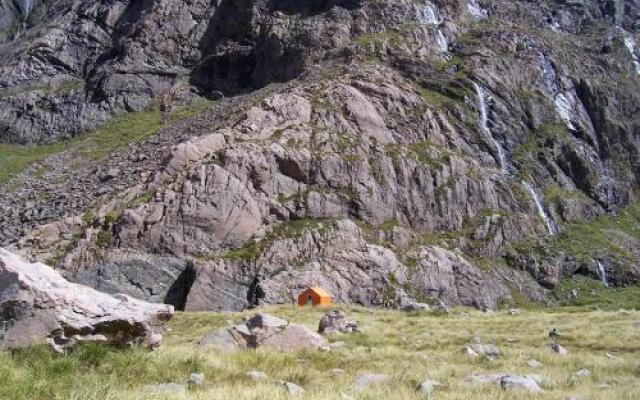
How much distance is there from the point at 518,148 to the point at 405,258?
117ft

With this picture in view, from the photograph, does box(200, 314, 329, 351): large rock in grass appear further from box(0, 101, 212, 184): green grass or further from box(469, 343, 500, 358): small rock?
box(0, 101, 212, 184): green grass

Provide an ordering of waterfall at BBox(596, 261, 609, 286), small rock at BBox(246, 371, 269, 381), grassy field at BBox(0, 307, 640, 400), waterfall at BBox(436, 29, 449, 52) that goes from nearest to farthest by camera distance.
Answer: grassy field at BBox(0, 307, 640, 400)
small rock at BBox(246, 371, 269, 381)
waterfall at BBox(596, 261, 609, 286)
waterfall at BBox(436, 29, 449, 52)

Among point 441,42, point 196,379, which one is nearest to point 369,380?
point 196,379

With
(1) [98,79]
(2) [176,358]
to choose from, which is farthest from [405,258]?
(1) [98,79]

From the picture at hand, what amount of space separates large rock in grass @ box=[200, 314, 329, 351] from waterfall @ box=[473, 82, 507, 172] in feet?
225

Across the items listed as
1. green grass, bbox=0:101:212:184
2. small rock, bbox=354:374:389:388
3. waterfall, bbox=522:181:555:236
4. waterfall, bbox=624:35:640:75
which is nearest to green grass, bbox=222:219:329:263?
waterfall, bbox=522:181:555:236

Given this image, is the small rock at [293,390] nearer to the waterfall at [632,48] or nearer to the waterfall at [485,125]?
the waterfall at [485,125]

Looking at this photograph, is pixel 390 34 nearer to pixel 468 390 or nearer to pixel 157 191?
pixel 157 191

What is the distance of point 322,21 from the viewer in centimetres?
10106

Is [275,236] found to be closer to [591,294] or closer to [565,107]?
[591,294]

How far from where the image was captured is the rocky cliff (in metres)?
57.1

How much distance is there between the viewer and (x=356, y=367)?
52.7ft

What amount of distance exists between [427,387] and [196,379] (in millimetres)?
4662

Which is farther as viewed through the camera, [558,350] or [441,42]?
[441,42]
